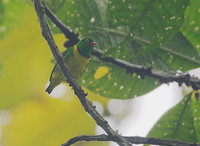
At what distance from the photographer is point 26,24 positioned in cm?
404

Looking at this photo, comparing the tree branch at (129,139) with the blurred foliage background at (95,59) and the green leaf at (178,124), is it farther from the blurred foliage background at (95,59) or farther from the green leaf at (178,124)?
the green leaf at (178,124)

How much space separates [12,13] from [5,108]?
1528 mm

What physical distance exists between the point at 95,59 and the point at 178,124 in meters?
0.89

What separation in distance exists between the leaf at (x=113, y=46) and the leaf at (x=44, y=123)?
1347 millimetres

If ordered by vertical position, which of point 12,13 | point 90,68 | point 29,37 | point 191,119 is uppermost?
point 29,37

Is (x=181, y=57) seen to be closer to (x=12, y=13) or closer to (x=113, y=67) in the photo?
(x=113, y=67)

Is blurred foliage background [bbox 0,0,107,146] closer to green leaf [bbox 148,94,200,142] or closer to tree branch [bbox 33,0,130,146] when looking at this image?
green leaf [bbox 148,94,200,142]

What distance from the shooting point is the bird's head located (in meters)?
2.86

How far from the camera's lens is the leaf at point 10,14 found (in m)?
3.24

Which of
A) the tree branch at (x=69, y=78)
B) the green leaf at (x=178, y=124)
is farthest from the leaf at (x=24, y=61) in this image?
the tree branch at (x=69, y=78)

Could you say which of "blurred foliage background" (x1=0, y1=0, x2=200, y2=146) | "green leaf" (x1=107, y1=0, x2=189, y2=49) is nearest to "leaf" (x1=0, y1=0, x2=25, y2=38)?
"blurred foliage background" (x1=0, y1=0, x2=200, y2=146)

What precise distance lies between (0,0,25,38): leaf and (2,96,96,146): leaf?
50.9 inches

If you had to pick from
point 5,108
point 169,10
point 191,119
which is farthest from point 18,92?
point 169,10

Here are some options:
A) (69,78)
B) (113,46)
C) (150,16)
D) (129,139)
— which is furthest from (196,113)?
(69,78)
